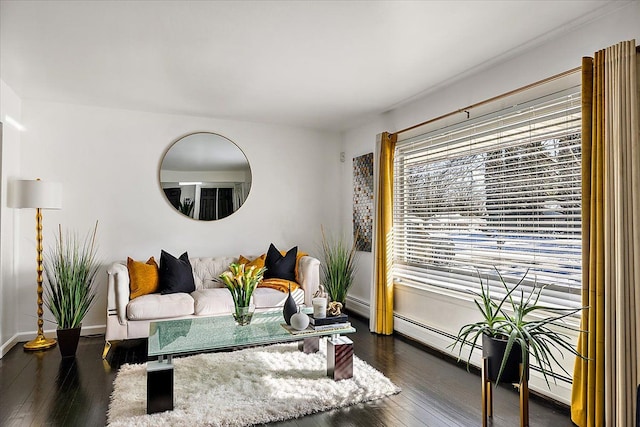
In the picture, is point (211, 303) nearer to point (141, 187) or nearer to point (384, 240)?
point (141, 187)

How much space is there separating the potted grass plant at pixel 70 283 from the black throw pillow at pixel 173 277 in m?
0.72

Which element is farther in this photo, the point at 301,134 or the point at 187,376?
the point at 301,134

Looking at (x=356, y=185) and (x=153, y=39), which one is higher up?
(x=153, y=39)

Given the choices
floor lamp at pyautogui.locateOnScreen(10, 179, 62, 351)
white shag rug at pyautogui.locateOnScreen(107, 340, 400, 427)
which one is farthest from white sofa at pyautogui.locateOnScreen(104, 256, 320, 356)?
floor lamp at pyautogui.locateOnScreen(10, 179, 62, 351)

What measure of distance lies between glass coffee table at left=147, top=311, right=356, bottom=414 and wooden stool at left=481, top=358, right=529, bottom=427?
984 millimetres

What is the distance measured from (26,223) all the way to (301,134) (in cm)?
347

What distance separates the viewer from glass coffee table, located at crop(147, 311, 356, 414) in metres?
2.56

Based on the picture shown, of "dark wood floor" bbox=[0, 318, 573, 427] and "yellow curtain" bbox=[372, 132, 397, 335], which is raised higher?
"yellow curtain" bbox=[372, 132, 397, 335]

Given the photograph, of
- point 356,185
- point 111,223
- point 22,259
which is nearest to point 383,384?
point 356,185

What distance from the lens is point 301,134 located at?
570 centimetres

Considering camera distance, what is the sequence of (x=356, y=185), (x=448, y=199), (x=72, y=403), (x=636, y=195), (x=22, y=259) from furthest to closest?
(x=356, y=185) → (x=22, y=259) → (x=448, y=199) → (x=72, y=403) → (x=636, y=195)

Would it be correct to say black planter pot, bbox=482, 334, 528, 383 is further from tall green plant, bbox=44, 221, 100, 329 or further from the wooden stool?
tall green plant, bbox=44, 221, 100, 329

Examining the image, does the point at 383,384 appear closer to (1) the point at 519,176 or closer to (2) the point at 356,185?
(1) the point at 519,176

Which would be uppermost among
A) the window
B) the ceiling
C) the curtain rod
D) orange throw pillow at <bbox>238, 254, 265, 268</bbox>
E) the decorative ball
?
the ceiling
